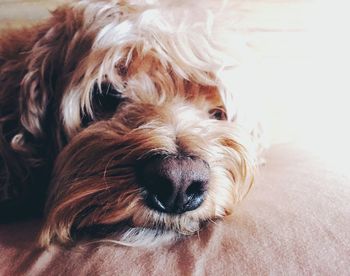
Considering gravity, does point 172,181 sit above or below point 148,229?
above

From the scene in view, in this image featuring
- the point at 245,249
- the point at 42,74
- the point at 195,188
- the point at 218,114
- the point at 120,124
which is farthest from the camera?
the point at 218,114

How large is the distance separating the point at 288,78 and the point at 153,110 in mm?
1085

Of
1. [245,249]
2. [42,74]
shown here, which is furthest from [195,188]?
[42,74]

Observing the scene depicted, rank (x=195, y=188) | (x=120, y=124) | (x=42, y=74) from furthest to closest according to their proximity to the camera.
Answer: (x=42, y=74)
(x=120, y=124)
(x=195, y=188)

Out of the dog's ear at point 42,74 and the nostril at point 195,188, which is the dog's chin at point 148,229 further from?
the dog's ear at point 42,74

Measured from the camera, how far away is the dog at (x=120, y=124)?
3.94 feet

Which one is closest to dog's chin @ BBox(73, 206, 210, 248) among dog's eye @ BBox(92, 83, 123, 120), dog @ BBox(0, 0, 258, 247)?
dog @ BBox(0, 0, 258, 247)

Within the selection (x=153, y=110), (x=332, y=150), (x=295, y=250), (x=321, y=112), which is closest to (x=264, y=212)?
(x=295, y=250)

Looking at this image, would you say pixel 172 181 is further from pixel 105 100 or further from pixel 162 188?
pixel 105 100

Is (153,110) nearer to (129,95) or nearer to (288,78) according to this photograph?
(129,95)

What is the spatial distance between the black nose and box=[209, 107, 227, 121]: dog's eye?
0.43 meters

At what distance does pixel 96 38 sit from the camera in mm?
1452

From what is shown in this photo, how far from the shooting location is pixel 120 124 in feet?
4.54

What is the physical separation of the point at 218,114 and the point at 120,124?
0.38 m
